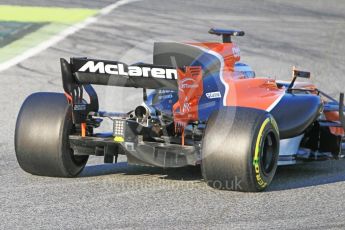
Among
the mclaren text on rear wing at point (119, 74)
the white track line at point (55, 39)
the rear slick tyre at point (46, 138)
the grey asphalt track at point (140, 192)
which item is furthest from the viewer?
the white track line at point (55, 39)

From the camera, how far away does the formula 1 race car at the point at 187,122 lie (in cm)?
744

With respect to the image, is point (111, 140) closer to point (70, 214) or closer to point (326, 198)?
point (70, 214)

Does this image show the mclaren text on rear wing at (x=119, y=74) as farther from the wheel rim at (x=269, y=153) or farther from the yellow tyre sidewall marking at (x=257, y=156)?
the wheel rim at (x=269, y=153)

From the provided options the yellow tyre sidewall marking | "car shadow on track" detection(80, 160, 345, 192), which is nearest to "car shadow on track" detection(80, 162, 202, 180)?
"car shadow on track" detection(80, 160, 345, 192)

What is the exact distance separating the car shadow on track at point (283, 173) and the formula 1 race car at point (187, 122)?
176 millimetres

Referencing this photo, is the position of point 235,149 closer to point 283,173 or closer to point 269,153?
point 269,153

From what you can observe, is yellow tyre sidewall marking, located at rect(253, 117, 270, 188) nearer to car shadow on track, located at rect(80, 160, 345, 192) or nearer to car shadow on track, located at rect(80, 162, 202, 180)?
car shadow on track, located at rect(80, 160, 345, 192)

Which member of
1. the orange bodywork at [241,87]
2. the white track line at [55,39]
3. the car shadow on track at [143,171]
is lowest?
the car shadow on track at [143,171]

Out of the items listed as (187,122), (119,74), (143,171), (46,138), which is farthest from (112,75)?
(143,171)

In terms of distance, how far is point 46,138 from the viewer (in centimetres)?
809

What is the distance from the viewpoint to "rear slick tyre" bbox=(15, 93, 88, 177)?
808cm

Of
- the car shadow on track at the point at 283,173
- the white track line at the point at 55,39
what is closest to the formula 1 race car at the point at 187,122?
the car shadow on track at the point at 283,173

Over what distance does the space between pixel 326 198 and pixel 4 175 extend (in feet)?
9.64

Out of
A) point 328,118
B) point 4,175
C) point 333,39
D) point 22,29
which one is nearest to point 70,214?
point 4,175
